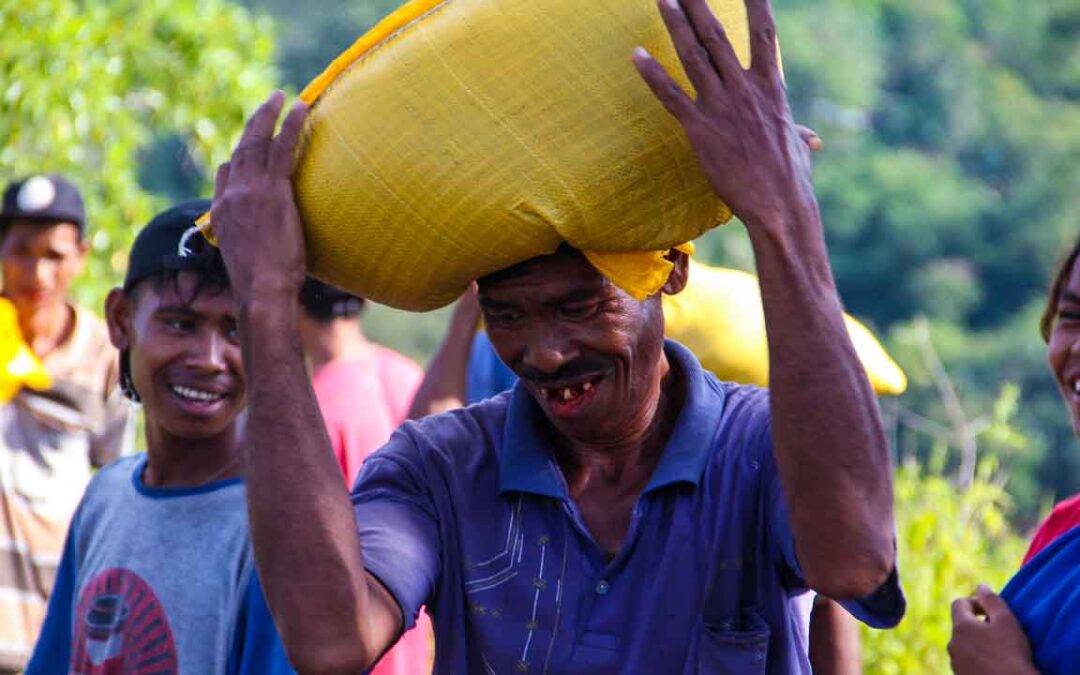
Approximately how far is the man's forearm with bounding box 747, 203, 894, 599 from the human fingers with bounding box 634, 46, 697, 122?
0.57 ft

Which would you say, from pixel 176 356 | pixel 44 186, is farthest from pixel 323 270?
pixel 44 186

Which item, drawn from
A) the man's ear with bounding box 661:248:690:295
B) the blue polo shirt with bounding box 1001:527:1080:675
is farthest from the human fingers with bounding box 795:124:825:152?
the blue polo shirt with bounding box 1001:527:1080:675

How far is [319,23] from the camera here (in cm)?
4581

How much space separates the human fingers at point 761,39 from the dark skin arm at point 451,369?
2579mm

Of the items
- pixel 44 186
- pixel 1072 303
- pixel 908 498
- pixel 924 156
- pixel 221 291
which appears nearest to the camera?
pixel 1072 303

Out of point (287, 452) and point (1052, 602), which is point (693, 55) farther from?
point (1052, 602)

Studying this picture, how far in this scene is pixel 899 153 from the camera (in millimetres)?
44281

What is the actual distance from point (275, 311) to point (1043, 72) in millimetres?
47802

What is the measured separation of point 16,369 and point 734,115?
3.38 m

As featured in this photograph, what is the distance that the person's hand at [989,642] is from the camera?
2.49m

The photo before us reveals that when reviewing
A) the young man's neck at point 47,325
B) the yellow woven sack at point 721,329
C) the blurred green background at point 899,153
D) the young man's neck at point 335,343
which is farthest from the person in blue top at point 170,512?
the blurred green background at point 899,153

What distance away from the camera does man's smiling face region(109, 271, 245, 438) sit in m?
3.45

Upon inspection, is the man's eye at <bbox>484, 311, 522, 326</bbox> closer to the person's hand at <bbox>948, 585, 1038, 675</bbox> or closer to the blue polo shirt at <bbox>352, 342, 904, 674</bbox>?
the blue polo shirt at <bbox>352, 342, 904, 674</bbox>

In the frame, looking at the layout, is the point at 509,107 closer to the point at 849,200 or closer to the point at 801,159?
the point at 801,159
